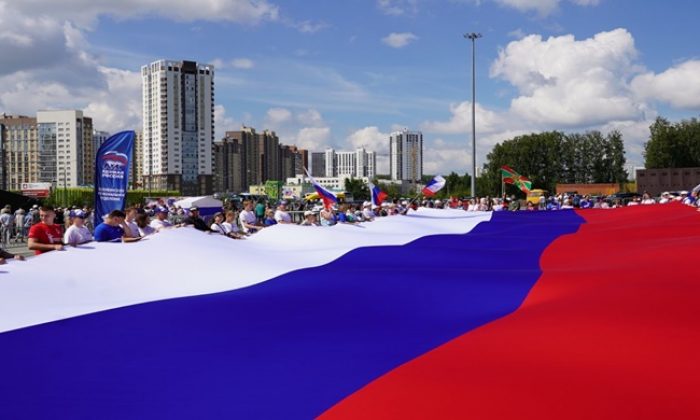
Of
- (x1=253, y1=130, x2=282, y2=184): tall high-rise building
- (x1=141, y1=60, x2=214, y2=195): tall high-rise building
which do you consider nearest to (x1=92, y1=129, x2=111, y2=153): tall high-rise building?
(x1=141, y1=60, x2=214, y2=195): tall high-rise building

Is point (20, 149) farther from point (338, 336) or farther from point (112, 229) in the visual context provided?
point (338, 336)

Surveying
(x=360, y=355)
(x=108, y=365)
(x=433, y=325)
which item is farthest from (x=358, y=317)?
(x=108, y=365)

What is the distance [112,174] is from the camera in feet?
35.2

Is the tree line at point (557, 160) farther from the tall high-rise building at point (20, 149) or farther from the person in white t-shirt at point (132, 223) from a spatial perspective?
the tall high-rise building at point (20, 149)

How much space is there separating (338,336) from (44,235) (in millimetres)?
4773

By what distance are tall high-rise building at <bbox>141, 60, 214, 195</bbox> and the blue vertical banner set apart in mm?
134889

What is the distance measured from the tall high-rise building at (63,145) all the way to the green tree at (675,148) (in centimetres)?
9822

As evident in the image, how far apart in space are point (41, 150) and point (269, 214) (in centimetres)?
12031

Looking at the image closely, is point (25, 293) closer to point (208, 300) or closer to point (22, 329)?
point (22, 329)

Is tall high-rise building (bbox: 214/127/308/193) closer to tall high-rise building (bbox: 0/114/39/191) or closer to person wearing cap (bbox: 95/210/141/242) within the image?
tall high-rise building (bbox: 0/114/39/191)

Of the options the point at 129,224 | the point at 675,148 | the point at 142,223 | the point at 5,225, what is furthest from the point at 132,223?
the point at 675,148

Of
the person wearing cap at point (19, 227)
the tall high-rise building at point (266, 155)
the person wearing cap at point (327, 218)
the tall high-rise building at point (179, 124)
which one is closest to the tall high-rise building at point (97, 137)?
the tall high-rise building at point (179, 124)

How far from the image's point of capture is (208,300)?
5992 mm

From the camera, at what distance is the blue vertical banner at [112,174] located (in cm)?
1062
